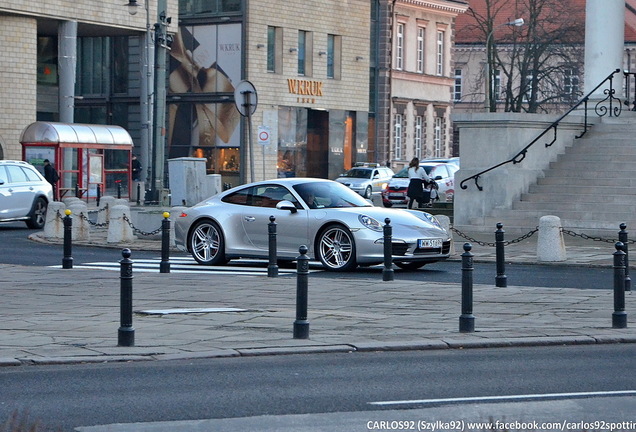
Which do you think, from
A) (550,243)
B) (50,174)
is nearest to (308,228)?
(550,243)

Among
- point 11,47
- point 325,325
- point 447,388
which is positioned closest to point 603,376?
point 447,388

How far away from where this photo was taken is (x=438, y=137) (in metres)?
79.6

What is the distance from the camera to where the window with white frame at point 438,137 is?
3115 inches

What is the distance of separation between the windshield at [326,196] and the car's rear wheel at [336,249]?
0.59m

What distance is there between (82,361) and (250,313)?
11.7ft

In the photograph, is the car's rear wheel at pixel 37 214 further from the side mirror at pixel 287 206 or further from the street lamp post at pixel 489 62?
the street lamp post at pixel 489 62

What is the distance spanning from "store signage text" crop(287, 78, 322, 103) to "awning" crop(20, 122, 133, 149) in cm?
1637

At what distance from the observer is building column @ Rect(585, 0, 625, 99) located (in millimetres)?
31891

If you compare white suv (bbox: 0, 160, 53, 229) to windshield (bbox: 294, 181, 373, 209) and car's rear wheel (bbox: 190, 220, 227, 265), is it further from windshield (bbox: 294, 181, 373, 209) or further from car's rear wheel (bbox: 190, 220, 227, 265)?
windshield (bbox: 294, 181, 373, 209)

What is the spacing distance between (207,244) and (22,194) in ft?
38.9

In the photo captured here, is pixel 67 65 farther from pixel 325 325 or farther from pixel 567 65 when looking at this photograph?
pixel 325 325

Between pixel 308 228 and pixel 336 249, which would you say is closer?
pixel 336 249

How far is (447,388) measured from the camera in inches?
371

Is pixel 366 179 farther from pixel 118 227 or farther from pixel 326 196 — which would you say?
pixel 326 196
